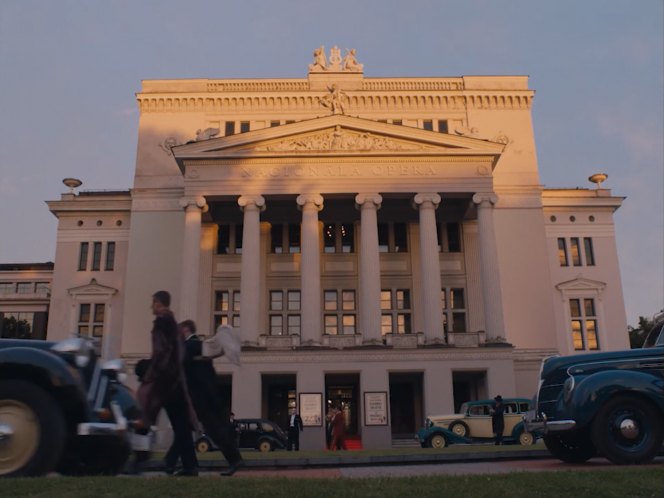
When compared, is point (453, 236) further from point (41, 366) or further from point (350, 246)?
point (41, 366)

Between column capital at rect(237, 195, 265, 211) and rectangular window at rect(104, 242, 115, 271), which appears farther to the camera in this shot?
rectangular window at rect(104, 242, 115, 271)

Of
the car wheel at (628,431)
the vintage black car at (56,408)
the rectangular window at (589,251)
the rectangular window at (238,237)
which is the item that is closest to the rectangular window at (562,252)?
the rectangular window at (589,251)

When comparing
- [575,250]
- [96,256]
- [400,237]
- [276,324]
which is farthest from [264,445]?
[575,250]

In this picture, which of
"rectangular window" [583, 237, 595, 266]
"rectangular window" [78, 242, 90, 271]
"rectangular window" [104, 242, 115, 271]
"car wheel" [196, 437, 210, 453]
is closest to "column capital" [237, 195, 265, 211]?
"rectangular window" [104, 242, 115, 271]

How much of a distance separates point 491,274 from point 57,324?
29.3m

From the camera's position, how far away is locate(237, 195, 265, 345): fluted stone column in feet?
125

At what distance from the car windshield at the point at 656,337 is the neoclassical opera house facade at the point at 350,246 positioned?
2376 centimetres

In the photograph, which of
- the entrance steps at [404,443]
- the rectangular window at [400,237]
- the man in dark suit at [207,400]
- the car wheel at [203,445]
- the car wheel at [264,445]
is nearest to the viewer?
the man in dark suit at [207,400]

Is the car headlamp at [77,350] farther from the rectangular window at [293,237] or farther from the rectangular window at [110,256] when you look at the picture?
the rectangular window at [110,256]

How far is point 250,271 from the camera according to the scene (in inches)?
1533

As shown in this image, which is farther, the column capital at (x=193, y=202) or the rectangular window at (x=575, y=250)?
the rectangular window at (x=575, y=250)

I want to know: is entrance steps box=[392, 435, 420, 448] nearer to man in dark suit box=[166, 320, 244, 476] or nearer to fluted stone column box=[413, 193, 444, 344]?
fluted stone column box=[413, 193, 444, 344]

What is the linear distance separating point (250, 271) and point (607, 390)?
95.5 ft

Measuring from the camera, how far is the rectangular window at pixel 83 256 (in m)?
47.5
